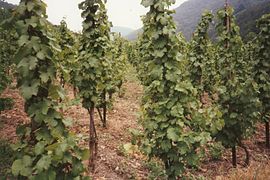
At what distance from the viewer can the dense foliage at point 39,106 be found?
4508mm

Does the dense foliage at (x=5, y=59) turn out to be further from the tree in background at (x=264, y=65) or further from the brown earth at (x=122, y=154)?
the tree in background at (x=264, y=65)

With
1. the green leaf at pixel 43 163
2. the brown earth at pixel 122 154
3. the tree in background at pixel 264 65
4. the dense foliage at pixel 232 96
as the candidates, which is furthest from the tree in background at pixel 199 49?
the green leaf at pixel 43 163

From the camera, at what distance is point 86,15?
27.2 feet

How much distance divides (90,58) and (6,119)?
7.22 m

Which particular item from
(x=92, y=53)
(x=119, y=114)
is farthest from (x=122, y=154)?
(x=119, y=114)

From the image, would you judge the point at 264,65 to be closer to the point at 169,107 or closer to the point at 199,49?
the point at 199,49

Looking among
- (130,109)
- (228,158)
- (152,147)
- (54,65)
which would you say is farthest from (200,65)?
(54,65)

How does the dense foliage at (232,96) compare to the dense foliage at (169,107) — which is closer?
the dense foliage at (169,107)

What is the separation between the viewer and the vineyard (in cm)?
465

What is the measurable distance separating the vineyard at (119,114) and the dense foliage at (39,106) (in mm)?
14

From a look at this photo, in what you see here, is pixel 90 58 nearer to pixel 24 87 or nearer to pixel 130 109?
pixel 24 87

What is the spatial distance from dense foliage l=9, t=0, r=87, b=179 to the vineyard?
14 mm

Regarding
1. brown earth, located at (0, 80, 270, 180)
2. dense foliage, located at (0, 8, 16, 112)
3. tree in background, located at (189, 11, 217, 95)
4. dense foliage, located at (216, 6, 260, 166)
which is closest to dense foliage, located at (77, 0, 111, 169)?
brown earth, located at (0, 80, 270, 180)

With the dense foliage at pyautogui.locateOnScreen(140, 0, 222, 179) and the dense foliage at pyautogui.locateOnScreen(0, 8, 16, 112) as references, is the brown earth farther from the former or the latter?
the dense foliage at pyautogui.locateOnScreen(0, 8, 16, 112)
